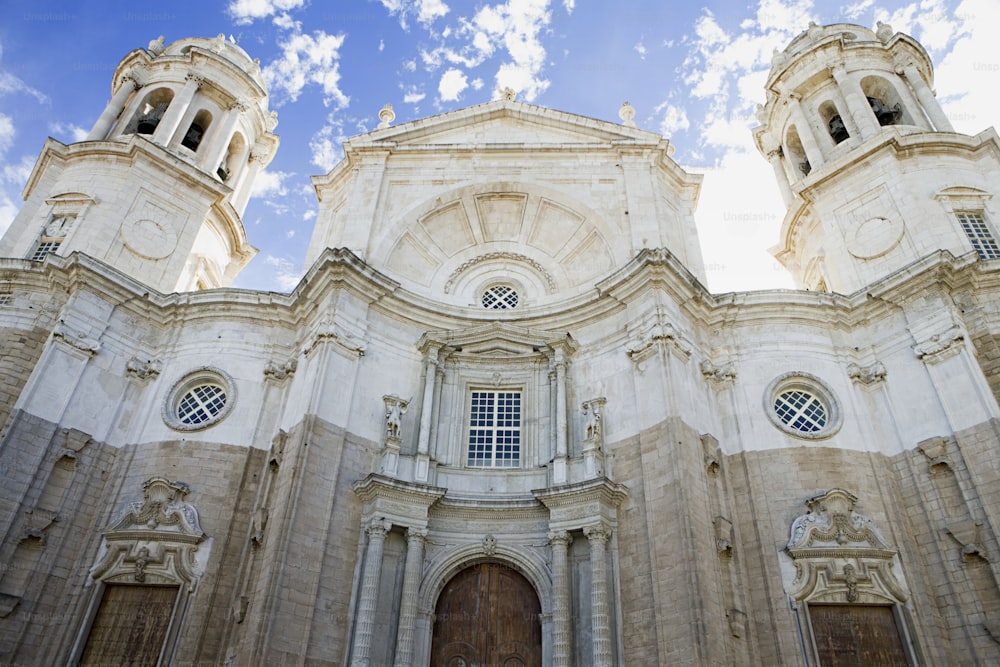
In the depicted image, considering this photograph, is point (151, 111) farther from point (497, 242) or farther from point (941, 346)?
point (941, 346)

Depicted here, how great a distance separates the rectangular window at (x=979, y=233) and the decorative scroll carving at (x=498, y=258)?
13.4 meters

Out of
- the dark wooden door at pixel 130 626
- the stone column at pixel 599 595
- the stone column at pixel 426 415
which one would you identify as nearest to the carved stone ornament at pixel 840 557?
the stone column at pixel 599 595

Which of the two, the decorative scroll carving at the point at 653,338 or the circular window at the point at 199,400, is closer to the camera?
the decorative scroll carving at the point at 653,338

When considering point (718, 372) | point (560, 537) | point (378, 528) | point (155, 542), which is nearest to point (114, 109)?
point (155, 542)

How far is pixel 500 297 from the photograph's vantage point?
25031 mm

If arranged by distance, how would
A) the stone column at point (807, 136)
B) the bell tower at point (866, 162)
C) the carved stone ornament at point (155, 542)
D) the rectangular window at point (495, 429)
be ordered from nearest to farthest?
1. the carved stone ornament at point (155, 542)
2. the rectangular window at point (495, 429)
3. the bell tower at point (866, 162)
4. the stone column at point (807, 136)

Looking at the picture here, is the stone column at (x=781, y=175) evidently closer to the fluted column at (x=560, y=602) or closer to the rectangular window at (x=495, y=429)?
the rectangular window at (x=495, y=429)

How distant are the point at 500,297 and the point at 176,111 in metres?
15.5

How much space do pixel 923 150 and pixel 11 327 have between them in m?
29.9

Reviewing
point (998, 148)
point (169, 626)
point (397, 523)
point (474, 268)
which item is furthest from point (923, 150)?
point (169, 626)

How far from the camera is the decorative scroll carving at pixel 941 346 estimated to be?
18.8 metres

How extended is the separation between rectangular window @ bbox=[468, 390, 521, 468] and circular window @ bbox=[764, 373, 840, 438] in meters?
7.21

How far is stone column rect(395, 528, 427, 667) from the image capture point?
16484mm

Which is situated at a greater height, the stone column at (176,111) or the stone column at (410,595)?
the stone column at (176,111)
